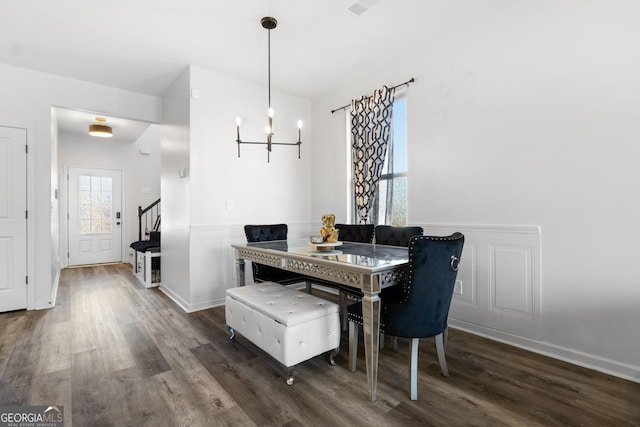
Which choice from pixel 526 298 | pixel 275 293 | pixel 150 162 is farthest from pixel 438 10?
pixel 150 162

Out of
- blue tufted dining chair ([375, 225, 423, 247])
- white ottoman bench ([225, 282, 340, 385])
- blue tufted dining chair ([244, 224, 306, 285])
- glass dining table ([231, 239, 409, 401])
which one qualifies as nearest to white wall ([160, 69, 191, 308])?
blue tufted dining chair ([244, 224, 306, 285])

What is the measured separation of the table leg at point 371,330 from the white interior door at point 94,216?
7004mm

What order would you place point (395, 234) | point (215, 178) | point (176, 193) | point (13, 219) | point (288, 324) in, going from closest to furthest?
point (288, 324) → point (395, 234) → point (13, 219) → point (215, 178) → point (176, 193)

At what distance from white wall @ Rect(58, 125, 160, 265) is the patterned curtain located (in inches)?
206

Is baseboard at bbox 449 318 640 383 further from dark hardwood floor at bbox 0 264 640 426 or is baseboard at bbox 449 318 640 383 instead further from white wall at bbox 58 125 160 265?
white wall at bbox 58 125 160 265

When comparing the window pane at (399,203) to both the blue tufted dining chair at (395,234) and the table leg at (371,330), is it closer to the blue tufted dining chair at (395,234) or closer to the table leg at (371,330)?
the blue tufted dining chair at (395,234)

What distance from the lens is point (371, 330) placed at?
1.80m

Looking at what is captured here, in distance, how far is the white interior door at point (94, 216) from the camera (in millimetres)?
6457

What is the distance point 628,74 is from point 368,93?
234 cm

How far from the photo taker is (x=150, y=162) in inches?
291

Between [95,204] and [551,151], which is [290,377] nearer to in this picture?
[551,151]

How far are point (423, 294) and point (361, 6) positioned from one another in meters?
2.35

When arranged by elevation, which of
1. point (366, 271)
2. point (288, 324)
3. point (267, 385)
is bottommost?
point (267, 385)

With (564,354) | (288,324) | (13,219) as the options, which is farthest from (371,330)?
(13,219)
